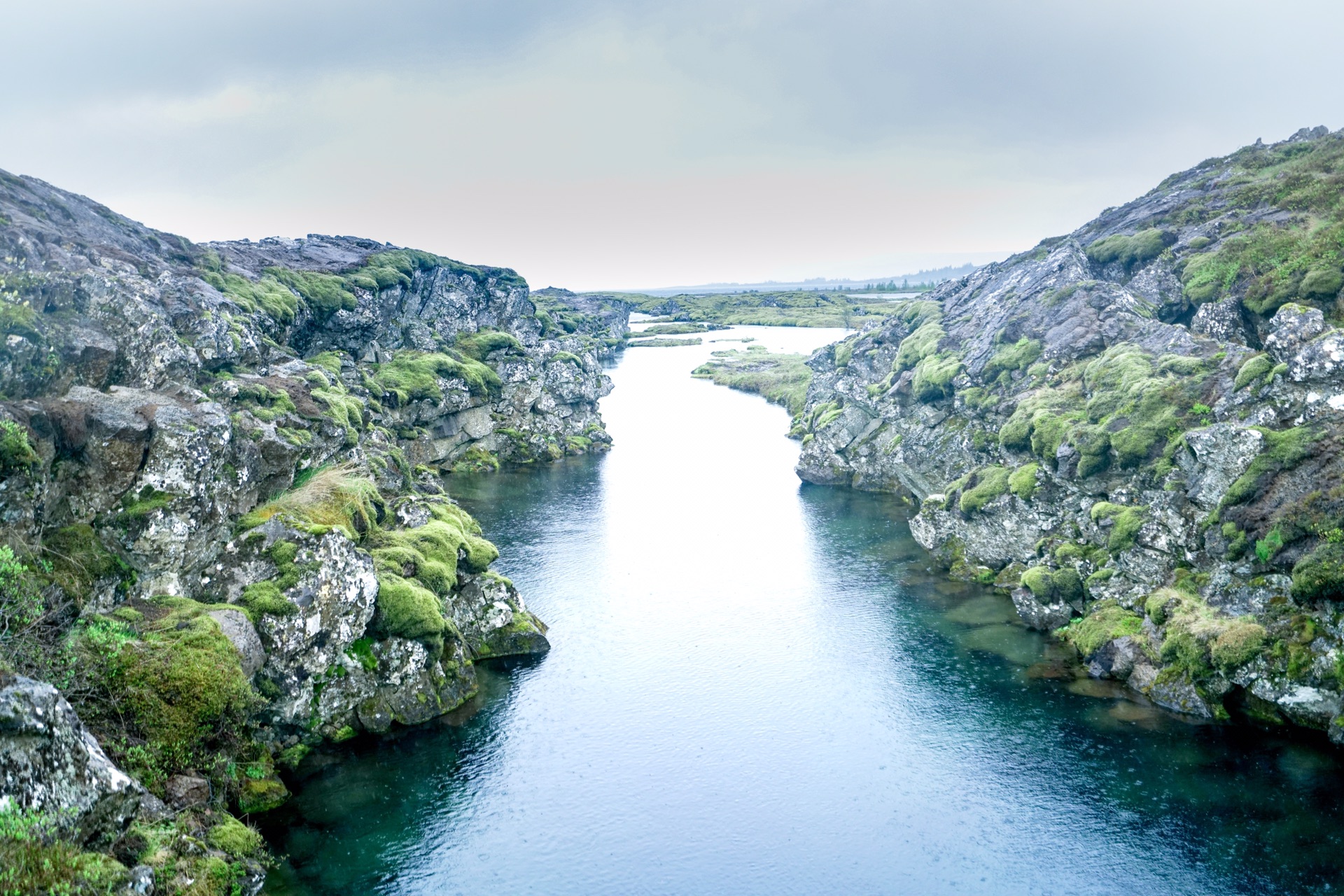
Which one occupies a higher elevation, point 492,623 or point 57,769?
point 57,769

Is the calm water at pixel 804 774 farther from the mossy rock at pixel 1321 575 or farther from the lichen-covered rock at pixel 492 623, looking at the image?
the mossy rock at pixel 1321 575

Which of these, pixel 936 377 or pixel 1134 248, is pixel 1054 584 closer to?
pixel 936 377

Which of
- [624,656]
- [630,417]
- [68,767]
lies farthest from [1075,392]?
[630,417]

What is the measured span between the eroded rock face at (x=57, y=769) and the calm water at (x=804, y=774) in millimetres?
8888

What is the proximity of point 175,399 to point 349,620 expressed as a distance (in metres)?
17.8

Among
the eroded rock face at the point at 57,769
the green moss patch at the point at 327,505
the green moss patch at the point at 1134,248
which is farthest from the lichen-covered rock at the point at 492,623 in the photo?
the green moss patch at the point at 1134,248

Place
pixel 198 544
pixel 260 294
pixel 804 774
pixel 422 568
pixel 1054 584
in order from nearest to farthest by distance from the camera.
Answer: pixel 804 774, pixel 198 544, pixel 422 568, pixel 1054 584, pixel 260 294

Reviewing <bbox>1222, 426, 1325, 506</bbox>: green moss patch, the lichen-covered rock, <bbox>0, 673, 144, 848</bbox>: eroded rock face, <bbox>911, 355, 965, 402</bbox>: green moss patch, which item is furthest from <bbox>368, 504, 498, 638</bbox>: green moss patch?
<bbox>911, 355, 965, 402</bbox>: green moss patch

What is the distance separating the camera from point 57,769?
27.4 m

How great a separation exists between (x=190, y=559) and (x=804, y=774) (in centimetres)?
3443

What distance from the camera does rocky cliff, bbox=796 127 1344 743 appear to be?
157 feet

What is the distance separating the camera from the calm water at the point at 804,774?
37.1 m

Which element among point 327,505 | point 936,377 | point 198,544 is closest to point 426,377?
point 327,505

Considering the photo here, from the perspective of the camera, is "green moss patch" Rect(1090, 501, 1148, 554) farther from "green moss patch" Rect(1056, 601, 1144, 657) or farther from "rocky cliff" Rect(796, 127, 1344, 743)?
"green moss patch" Rect(1056, 601, 1144, 657)
